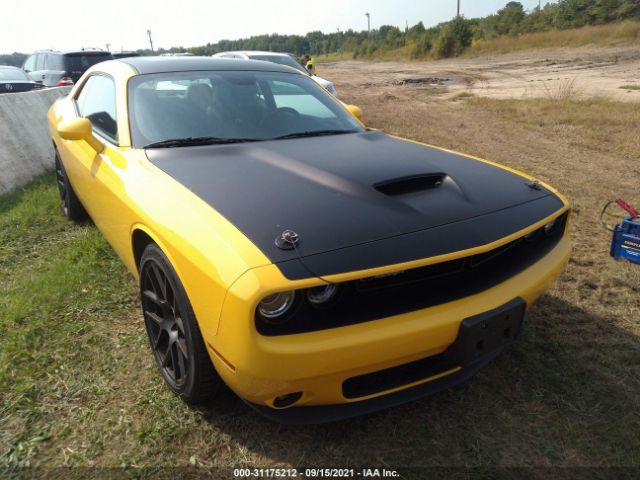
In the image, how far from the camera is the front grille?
5.28 feet

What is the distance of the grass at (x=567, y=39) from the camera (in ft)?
102

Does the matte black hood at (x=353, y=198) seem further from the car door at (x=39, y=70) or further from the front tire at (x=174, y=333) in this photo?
the car door at (x=39, y=70)

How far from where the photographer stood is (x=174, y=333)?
6.87 feet

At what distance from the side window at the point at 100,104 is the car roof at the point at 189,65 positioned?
228mm

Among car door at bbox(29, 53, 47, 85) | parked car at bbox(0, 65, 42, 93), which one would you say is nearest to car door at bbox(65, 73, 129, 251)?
parked car at bbox(0, 65, 42, 93)

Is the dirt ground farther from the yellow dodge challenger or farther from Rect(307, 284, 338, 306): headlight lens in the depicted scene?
Rect(307, 284, 338, 306): headlight lens

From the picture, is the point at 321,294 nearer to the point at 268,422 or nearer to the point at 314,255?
the point at 314,255

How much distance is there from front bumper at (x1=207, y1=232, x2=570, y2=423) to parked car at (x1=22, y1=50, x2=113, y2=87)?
12.2m

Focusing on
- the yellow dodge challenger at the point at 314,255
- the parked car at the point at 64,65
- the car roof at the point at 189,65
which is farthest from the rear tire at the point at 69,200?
the parked car at the point at 64,65

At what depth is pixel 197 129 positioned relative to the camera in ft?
8.64

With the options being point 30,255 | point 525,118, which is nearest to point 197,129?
point 30,255

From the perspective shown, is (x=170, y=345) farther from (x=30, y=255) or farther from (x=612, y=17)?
(x=612, y=17)

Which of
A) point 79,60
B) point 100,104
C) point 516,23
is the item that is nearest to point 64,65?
point 79,60

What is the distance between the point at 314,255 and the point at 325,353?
32cm
